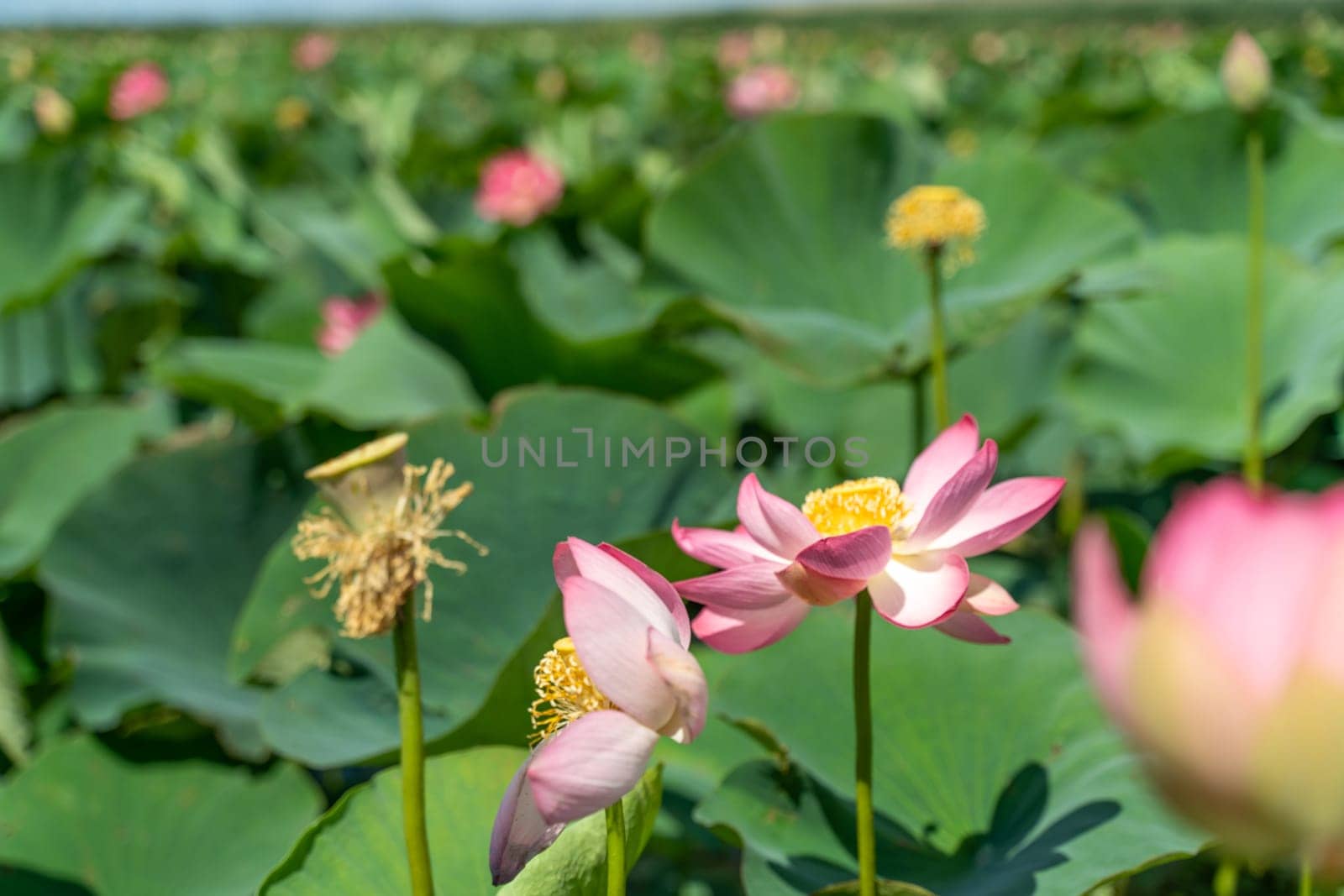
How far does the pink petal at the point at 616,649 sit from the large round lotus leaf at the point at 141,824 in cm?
50

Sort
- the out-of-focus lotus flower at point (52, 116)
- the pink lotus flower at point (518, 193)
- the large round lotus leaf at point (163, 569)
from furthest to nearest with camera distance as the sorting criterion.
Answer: the out-of-focus lotus flower at point (52, 116), the pink lotus flower at point (518, 193), the large round lotus leaf at point (163, 569)

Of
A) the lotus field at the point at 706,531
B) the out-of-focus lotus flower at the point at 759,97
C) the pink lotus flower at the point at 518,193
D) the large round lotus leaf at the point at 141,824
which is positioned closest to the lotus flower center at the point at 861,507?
the lotus field at the point at 706,531

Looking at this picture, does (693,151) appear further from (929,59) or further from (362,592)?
(362,592)

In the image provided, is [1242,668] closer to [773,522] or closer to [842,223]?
[773,522]

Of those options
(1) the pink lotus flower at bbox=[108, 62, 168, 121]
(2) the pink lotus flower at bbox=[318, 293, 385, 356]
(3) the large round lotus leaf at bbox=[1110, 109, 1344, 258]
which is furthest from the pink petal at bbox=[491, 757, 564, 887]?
(1) the pink lotus flower at bbox=[108, 62, 168, 121]

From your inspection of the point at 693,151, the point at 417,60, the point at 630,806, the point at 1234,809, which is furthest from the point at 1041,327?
the point at 417,60

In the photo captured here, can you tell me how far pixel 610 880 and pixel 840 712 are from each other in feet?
0.99

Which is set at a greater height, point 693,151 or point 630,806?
point 693,151

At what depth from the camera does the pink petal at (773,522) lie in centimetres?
50

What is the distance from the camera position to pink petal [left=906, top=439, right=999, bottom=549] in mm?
487

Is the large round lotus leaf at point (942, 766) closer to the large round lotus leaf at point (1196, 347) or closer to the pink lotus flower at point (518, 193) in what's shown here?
the large round lotus leaf at point (1196, 347)

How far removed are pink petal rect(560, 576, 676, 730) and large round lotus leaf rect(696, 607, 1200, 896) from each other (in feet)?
0.94

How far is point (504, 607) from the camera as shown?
877 millimetres

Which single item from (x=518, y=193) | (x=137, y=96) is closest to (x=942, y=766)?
(x=518, y=193)
